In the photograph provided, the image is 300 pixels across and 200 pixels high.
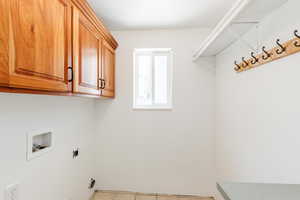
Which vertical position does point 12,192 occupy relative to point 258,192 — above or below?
below

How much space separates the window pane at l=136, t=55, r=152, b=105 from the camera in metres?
2.59

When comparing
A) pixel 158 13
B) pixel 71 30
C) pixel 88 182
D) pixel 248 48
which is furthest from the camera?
pixel 88 182

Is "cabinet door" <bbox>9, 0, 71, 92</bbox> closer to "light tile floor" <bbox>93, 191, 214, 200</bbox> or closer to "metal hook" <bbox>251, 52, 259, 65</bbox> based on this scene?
"metal hook" <bbox>251, 52, 259, 65</bbox>

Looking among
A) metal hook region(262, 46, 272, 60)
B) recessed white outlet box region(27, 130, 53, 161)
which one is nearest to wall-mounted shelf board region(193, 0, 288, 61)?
metal hook region(262, 46, 272, 60)

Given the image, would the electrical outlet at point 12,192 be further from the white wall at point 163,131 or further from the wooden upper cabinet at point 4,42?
the white wall at point 163,131

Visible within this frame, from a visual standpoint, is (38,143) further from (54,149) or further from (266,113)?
(266,113)

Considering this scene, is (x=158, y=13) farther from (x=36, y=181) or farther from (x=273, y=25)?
(x=36, y=181)

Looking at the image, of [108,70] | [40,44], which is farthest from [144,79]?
[40,44]

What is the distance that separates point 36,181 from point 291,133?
71.2 inches

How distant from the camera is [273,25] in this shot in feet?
4.09

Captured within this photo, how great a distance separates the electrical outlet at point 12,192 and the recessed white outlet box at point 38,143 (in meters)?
0.18

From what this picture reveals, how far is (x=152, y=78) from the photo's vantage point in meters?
2.60

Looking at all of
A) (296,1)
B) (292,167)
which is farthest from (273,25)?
(292,167)

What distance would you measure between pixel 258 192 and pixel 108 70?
188 cm
